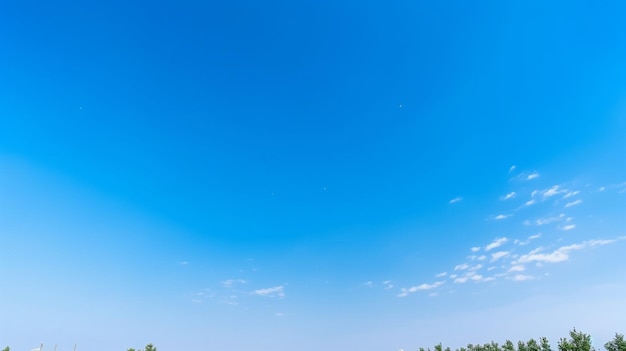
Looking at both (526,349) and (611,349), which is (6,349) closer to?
(526,349)

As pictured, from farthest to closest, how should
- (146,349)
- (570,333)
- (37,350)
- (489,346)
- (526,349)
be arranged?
(489,346), (146,349), (526,349), (570,333), (37,350)

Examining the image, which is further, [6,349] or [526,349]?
[6,349]

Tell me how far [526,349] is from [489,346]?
14.1 m

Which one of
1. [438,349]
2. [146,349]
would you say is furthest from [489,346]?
[146,349]

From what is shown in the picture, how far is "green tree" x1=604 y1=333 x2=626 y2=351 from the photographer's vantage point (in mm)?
48750

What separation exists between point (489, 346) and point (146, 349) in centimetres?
7023

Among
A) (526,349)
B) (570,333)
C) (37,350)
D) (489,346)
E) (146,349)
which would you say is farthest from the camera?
(489,346)

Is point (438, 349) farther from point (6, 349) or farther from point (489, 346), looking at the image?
point (6, 349)

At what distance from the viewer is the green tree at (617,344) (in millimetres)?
48750

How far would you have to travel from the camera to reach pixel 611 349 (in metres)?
50.1

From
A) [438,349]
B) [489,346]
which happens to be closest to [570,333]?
[489,346]

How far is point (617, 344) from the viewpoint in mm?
49625

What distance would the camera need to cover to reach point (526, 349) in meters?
60.0

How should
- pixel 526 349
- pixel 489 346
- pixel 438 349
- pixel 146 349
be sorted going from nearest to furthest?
pixel 526 349 → pixel 146 349 → pixel 489 346 → pixel 438 349
